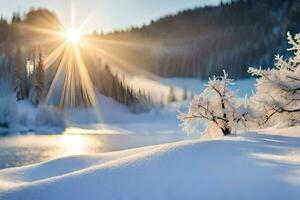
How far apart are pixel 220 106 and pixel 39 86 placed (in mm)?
142481

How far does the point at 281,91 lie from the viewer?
31297mm

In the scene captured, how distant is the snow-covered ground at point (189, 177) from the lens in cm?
1595

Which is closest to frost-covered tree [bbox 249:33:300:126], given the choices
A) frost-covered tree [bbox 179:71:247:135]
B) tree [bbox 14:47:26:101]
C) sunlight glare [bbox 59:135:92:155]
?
frost-covered tree [bbox 179:71:247:135]

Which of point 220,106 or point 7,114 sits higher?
point 220,106

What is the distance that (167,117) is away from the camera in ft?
576

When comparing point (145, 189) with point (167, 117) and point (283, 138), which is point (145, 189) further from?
point (167, 117)

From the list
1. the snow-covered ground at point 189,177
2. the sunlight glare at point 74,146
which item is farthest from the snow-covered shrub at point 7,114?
the snow-covered ground at point 189,177

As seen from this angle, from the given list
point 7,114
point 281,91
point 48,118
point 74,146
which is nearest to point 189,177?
point 281,91

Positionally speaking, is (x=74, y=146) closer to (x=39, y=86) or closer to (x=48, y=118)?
(x=48, y=118)

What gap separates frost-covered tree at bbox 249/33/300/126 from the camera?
3070cm

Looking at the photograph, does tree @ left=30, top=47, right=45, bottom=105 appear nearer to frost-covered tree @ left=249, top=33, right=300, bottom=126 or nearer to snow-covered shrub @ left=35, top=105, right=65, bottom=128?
snow-covered shrub @ left=35, top=105, right=65, bottom=128

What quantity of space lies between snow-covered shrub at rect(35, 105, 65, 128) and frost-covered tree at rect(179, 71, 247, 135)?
10995cm

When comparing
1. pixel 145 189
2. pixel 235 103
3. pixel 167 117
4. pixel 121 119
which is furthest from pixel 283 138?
pixel 121 119

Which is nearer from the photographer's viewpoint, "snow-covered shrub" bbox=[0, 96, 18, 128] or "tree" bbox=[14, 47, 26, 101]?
"snow-covered shrub" bbox=[0, 96, 18, 128]
